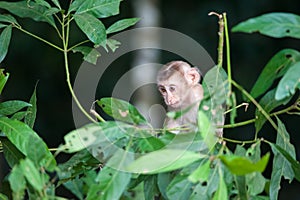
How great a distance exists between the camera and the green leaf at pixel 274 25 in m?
0.49

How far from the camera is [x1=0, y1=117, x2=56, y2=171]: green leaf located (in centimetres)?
53

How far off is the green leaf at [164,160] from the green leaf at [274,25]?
0.12 metres

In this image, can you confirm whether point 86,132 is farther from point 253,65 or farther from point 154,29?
point 253,65

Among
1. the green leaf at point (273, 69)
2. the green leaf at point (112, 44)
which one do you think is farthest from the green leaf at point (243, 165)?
the green leaf at point (112, 44)

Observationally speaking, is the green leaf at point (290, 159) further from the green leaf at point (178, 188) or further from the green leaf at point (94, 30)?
the green leaf at point (94, 30)

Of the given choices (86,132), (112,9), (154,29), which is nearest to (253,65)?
(154,29)

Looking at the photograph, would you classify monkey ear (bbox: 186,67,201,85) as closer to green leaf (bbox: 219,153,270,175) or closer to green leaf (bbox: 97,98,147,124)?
green leaf (bbox: 97,98,147,124)

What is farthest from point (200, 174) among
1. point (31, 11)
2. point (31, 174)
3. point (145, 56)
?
point (145, 56)

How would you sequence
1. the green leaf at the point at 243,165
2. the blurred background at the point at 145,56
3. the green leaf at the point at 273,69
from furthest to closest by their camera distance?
the blurred background at the point at 145,56 < the green leaf at the point at 273,69 < the green leaf at the point at 243,165

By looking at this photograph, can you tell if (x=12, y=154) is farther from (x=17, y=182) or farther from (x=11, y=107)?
(x=17, y=182)

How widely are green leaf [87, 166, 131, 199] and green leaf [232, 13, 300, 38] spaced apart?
16 centimetres

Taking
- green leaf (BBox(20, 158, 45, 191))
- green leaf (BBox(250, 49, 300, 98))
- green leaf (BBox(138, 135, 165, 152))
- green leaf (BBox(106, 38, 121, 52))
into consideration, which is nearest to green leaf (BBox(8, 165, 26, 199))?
green leaf (BBox(20, 158, 45, 191))

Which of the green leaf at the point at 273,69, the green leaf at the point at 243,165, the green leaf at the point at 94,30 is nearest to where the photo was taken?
the green leaf at the point at 243,165

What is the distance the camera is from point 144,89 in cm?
262
